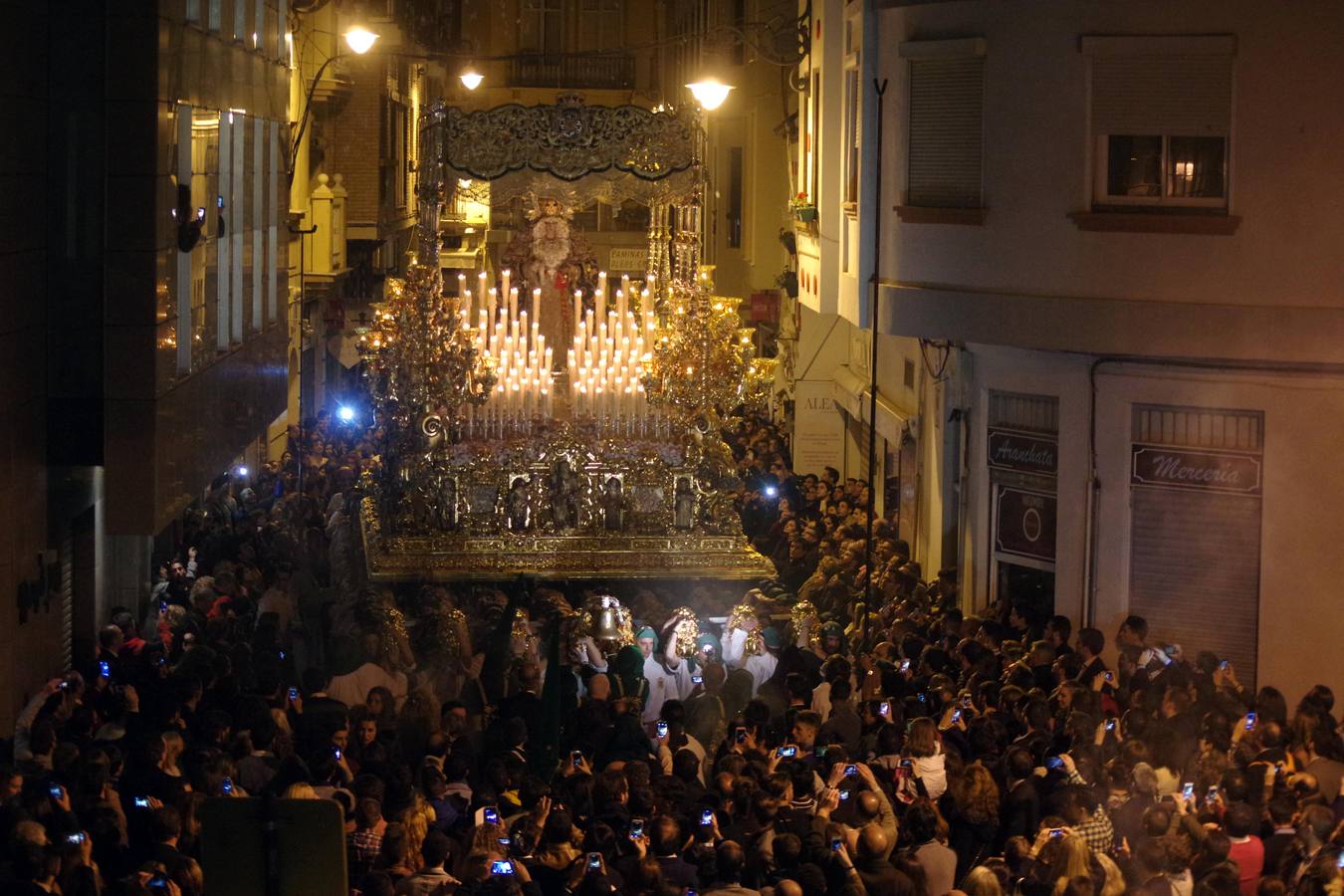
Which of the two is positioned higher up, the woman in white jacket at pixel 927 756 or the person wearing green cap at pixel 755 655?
the woman in white jacket at pixel 927 756

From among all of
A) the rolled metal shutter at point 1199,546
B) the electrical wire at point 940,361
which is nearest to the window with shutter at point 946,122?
the electrical wire at point 940,361

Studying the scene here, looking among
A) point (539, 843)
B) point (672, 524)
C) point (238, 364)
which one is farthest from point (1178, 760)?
point (238, 364)

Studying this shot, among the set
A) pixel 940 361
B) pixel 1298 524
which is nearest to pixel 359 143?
pixel 940 361

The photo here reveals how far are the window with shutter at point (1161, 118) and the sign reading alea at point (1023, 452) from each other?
2517mm

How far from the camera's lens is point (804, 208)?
26094mm

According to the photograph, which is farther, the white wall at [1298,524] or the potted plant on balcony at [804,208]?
the potted plant on balcony at [804,208]

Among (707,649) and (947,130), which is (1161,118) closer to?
(947,130)

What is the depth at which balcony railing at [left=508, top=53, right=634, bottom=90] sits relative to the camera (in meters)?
55.7

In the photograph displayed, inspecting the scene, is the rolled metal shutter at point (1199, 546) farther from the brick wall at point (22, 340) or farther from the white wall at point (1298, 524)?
the brick wall at point (22, 340)

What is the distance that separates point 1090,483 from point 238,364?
878cm

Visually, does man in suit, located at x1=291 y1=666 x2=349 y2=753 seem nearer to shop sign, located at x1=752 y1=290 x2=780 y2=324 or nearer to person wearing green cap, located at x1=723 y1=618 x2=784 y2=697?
person wearing green cap, located at x1=723 y1=618 x2=784 y2=697

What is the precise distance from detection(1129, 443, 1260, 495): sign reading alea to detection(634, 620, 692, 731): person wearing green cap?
4337 millimetres

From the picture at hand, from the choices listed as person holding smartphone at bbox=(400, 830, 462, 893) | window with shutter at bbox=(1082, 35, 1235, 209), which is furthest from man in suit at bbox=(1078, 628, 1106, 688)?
person holding smartphone at bbox=(400, 830, 462, 893)

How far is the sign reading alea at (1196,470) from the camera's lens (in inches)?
666
